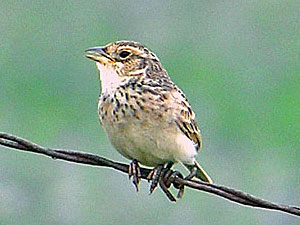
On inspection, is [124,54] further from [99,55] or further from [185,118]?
[185,118]

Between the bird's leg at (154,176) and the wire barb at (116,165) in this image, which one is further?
the bird's leg at (154,176)

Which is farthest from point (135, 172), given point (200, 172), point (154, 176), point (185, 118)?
point (200, 172)

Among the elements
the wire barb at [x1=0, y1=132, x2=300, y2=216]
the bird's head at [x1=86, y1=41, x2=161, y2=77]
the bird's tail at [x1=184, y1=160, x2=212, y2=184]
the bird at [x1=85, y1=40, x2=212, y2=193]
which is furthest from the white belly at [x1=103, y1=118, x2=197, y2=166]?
the wire barb at [x1=0, y1=132, x2=300, y2=216]

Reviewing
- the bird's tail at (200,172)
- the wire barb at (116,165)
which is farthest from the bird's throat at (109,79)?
the wire barb at (116,165)

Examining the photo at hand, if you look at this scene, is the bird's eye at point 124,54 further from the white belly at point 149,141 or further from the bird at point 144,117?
the white belly at point 149,141

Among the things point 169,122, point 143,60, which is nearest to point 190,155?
point 169,122

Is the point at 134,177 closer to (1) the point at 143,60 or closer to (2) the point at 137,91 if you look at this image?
(2) the point at 137,91

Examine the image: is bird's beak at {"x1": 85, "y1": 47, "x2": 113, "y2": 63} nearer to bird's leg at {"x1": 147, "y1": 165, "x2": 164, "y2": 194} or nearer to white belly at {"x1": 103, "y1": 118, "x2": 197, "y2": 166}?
white belly at {"x1": 103, "y1": 118, "x2": 197, "y2": 166}
